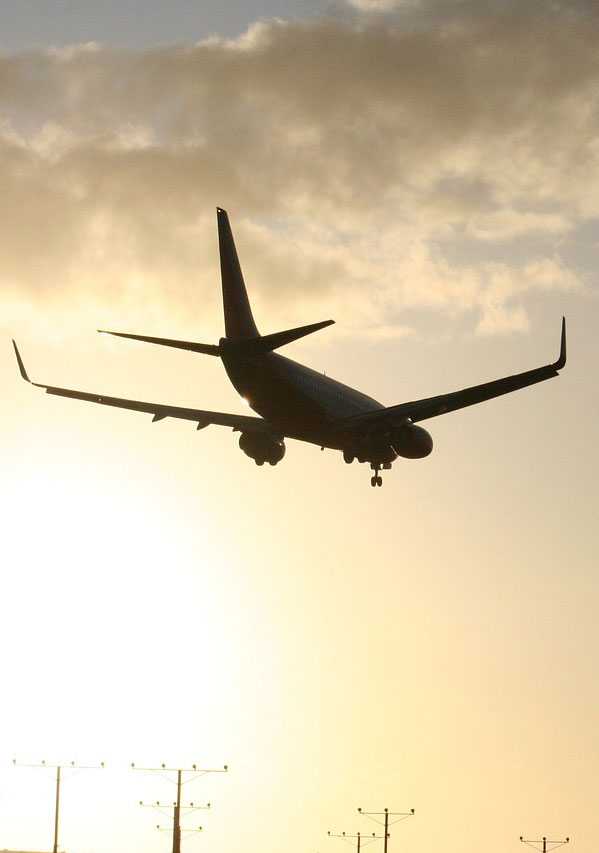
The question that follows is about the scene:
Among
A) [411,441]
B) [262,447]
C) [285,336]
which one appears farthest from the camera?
[262,447]

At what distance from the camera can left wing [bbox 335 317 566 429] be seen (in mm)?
79688

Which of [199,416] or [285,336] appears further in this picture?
[199,416]

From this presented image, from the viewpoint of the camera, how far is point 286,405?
82.2 m

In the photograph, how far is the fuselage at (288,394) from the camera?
8100 cm

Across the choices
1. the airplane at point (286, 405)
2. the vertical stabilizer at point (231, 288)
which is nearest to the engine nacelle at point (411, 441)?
the airplane at point (286, 405)

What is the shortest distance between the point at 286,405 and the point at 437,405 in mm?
6866

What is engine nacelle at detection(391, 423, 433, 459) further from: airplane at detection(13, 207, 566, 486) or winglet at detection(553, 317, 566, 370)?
winglet at detection(553, 317, 566, 370)

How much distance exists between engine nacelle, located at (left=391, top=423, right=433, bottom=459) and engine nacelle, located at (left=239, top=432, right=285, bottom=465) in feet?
18.0

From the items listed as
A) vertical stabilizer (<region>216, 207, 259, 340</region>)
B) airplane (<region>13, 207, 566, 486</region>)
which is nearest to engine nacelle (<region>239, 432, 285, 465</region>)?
airplane (<region>13, 207, 566, 486</region>)

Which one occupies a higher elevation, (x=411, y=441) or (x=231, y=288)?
(x=231, y=288)

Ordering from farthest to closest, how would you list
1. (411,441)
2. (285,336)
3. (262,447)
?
1. (262,447)
2. (411,441)
3. (285,336)

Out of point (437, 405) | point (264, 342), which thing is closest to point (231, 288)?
point (264, 342)

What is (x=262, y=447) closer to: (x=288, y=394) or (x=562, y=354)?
(x=288, y=394)

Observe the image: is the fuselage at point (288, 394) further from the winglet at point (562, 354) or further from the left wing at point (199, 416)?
the winglet at point (562, 354)
